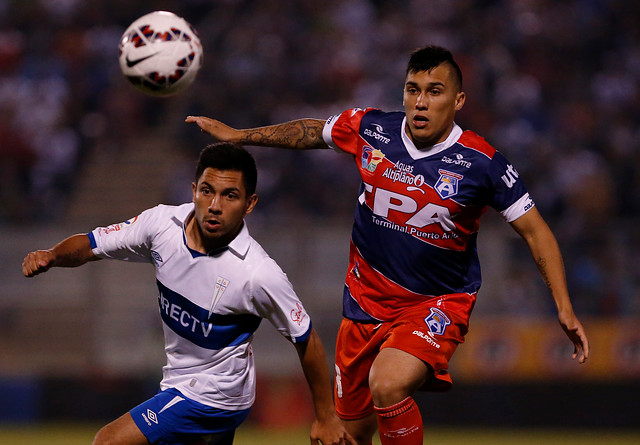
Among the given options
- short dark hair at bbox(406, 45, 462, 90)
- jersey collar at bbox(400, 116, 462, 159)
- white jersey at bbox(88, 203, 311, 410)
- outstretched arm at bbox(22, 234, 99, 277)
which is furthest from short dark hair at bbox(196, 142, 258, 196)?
short dark hair at bbox(406, 45, 462, 90)

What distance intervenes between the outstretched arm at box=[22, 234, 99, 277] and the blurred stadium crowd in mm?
5921

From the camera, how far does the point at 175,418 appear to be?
4637 mm

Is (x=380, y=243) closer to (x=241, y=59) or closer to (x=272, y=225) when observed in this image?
(x=272, y=225)

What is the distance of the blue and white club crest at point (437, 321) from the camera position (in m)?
5.12

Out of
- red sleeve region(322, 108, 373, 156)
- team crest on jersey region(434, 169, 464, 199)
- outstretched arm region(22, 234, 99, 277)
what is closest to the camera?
outstretched arm region(22, 234, 99, 277)

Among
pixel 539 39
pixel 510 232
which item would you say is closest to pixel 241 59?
pixel 539 39

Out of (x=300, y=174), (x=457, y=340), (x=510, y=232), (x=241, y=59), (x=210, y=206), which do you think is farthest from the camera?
(x=241, y=59)

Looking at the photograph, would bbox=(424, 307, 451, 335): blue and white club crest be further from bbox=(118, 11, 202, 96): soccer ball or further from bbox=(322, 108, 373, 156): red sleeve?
bbox=(118, 11, 202, 96): soccer ball

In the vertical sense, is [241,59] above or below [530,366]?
above

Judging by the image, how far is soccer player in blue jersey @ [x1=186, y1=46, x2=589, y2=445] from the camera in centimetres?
498

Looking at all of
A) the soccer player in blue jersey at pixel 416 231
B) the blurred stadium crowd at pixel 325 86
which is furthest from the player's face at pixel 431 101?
the blurred stadium crowd at pixel 325 86

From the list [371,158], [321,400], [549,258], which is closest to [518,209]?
[549,258]

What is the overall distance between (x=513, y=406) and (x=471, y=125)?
410cm

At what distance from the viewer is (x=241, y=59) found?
1348 centimetres
